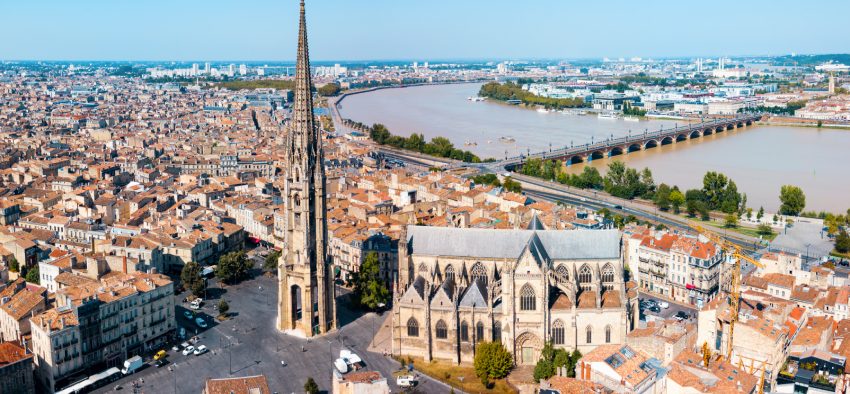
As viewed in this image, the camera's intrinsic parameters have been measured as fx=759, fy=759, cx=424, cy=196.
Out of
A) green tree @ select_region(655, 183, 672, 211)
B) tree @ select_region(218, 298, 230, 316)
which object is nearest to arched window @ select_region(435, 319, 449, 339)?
tree @ select_region(218, 298, 230, 316)

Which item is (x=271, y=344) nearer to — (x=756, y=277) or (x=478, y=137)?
(x=756, y=277)

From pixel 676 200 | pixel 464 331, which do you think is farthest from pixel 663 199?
pixel 464 331

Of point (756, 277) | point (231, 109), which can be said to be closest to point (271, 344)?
point (756, 277)

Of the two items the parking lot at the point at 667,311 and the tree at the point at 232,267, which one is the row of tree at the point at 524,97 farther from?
the tree at the point at 232,267

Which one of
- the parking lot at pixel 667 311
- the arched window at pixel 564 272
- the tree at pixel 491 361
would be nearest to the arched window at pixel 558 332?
the arched window at pixel 564 272

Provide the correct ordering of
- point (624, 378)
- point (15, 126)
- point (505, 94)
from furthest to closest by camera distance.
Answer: point (505, 94) < point (15, 126) < point (624, 378)

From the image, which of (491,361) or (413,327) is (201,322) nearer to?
(413,327)
